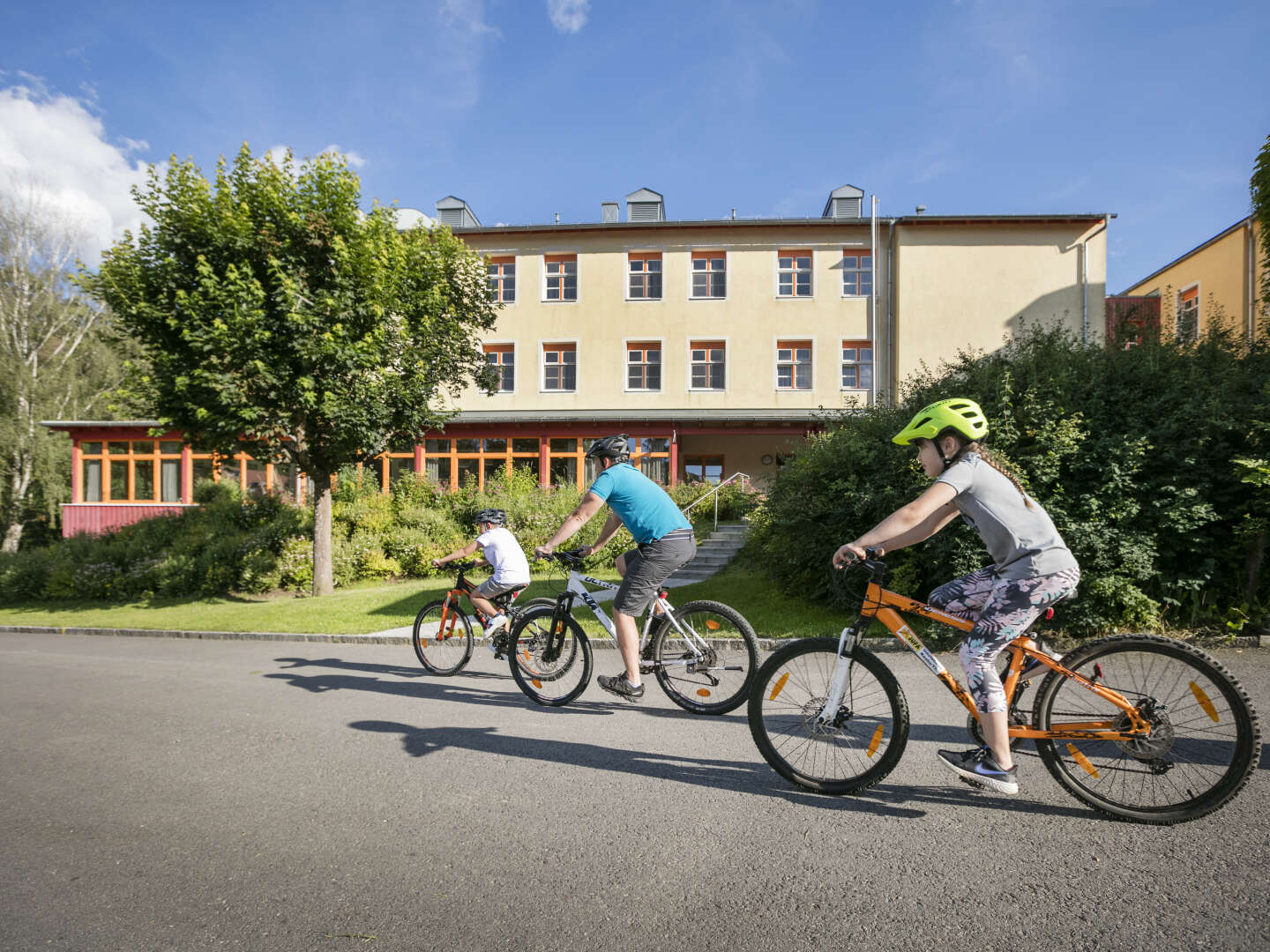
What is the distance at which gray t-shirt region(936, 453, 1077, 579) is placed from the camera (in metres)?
3.28

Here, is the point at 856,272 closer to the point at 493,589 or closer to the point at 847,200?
the point at 847,200

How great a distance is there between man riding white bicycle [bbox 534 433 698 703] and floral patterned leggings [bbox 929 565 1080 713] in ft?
7.03

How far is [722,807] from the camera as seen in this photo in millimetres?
3611

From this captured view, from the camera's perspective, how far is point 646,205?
30484mm

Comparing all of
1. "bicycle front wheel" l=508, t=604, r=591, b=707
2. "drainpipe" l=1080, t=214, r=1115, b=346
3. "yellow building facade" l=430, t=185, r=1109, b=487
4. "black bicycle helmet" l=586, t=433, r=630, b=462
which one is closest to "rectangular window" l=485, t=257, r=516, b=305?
"yellow building facade" l=430, t=185, r=1109, b=487

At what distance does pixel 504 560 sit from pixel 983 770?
14.9 ft

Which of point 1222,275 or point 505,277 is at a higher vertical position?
point 505,277

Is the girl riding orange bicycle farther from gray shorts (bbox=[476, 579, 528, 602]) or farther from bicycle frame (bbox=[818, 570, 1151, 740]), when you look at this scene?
gray shorts (bbox=[476, 579, 528, 602])

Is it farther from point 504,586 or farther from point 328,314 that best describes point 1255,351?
point 328,314

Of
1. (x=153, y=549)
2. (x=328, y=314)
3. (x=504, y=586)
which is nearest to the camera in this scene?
(x=504, y=586)

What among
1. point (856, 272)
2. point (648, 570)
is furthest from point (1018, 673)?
point (856, 272)

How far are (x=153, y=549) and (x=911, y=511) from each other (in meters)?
21.2

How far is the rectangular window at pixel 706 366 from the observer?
27250mm

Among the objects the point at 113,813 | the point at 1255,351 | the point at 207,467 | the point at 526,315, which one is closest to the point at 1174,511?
the point at 1255,351
